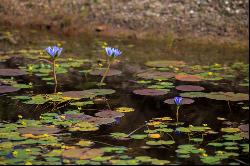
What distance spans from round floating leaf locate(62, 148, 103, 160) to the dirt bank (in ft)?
13.8

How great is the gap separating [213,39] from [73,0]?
196 centimetres

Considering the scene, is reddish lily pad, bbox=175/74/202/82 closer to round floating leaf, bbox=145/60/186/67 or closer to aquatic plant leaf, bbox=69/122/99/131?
round floating leaf, bbox=145/60/186/67

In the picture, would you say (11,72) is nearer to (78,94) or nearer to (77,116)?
(78,94)

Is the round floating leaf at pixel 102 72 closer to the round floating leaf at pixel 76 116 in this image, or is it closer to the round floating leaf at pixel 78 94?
the round floating leaf at pixel 78 94

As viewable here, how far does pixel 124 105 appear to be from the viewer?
4770 mm

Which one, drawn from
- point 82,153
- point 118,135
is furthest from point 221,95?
point 82,153

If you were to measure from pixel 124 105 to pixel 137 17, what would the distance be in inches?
138

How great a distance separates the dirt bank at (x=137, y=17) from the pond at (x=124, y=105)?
642 mm

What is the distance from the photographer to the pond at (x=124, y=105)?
12.1 ft

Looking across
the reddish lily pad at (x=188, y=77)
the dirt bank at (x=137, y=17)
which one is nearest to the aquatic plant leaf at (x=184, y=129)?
the reddish lily pad at (x=188, y=77)

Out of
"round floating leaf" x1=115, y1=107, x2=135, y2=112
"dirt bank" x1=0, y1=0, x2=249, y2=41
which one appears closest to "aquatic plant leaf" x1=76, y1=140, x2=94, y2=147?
"round floating leaf" x1=115, y1=107, x2=135, y2=112

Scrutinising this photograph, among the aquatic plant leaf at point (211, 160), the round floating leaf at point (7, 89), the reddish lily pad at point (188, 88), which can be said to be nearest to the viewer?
the aquatic plant leaf at point (211, 160)

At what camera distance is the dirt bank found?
786 centimetres

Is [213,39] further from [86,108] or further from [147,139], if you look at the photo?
[147,139]
